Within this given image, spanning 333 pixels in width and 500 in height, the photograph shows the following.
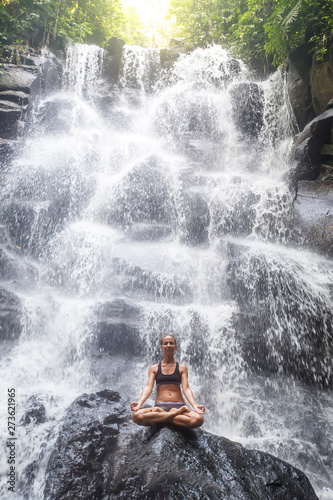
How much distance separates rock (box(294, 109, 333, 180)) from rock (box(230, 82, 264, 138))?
3238mm

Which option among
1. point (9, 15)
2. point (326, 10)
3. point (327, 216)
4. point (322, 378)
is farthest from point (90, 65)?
point (322, 378)

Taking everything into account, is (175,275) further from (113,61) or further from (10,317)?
(113,61)

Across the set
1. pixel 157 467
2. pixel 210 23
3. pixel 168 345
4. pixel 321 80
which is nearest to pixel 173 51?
pixel 210 23

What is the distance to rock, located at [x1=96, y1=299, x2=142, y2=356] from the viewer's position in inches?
237

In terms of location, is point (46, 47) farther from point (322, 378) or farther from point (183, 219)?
point (322, 378)

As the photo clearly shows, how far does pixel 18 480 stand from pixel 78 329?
2.71 metres

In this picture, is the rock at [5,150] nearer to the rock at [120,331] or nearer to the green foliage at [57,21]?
the green foliage at [57,21]

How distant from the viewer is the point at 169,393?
3.53 m

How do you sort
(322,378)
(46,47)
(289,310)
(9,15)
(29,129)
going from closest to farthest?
1. (322,378)
2. (289,310)
3. (29,129)
4. (9,15)
5. (46,47)

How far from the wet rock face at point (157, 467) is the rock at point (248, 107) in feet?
35.6

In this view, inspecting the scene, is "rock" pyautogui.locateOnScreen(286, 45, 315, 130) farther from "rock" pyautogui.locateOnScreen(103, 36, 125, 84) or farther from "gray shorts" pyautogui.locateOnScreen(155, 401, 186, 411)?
"gray shorts" pyautogui.locateOnScreen(155, 401, 186, 411)

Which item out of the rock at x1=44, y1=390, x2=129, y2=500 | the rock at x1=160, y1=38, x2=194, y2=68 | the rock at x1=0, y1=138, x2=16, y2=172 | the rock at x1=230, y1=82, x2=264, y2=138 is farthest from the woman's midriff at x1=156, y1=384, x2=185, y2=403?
the rock at x1=160, y1=38, x2=194, y2=68

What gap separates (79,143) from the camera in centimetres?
1128

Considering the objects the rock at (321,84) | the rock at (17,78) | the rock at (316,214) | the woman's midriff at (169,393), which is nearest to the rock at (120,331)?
the woman's midriff at (169,393)
